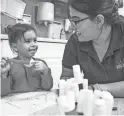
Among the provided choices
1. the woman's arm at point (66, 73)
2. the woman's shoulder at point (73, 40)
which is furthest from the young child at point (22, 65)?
the woman's shoulder at point (73, 40)

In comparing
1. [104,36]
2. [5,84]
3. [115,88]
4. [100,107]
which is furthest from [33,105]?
[104,36]

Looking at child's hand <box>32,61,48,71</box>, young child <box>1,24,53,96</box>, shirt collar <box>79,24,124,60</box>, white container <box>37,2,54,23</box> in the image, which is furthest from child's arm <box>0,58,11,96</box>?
shirt collar <box>79,24,124,60</box>

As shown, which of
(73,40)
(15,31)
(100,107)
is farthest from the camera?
(73,40)

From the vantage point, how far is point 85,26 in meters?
0.75

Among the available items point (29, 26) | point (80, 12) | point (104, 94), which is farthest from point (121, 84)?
point (29, 26)

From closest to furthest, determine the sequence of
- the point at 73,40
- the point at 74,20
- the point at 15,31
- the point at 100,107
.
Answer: the point at 100,107 < the point at 15,31 < the point at 74,20 < the point at 73,40

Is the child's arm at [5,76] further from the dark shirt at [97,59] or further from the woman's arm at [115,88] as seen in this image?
the woman's arm at [115,88]

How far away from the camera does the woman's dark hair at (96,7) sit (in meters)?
0.70

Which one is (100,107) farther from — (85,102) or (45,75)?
(45,75)

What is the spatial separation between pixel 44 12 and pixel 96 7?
22 cm

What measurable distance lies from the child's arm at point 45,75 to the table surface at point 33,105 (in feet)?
0.10

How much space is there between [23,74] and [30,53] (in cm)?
8

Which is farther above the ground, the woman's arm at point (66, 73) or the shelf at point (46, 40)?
the shelf at point (46, 40)

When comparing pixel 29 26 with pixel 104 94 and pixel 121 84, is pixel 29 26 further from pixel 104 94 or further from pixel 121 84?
pixel 121 84
